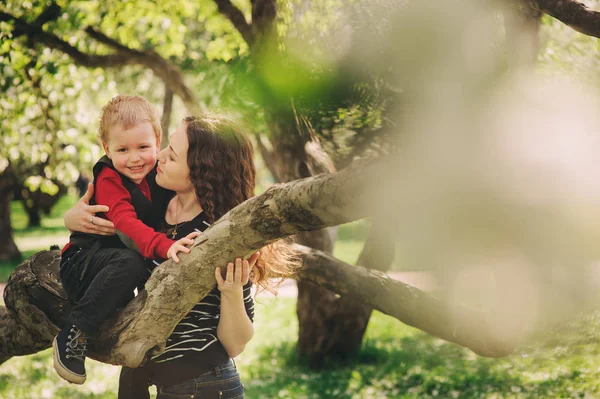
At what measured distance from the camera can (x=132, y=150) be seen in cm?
294

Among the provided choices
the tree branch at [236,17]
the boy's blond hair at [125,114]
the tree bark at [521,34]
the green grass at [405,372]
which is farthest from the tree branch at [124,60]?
the boy's blond hair at [125,114]

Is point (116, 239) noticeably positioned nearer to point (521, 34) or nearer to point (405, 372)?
point (521, 34)

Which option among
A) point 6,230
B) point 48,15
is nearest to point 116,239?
point 48,15

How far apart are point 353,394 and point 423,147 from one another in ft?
14.9

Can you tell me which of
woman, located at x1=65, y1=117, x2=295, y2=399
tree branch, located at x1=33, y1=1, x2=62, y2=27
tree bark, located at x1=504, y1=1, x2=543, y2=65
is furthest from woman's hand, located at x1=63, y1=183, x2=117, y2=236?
tree branch, located at x1=33, y1=1, x2=62, y2=27

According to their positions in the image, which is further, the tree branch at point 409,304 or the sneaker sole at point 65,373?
the tree branch at point 409,304

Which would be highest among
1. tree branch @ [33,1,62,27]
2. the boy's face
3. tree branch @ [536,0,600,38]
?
tree branch @ [536,0,600,38]

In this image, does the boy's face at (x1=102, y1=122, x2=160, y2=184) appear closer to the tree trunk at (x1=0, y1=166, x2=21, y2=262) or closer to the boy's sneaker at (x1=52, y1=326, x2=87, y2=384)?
the boy's sneaker at (x1=52, y1=326, x2=87, y2=384)

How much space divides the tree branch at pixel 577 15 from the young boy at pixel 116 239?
1728mm

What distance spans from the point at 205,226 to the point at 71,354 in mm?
736

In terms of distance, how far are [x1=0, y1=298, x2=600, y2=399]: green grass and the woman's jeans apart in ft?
10.3

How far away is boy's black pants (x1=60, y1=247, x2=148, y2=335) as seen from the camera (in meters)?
2.65

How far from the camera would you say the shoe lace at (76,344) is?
274 cm

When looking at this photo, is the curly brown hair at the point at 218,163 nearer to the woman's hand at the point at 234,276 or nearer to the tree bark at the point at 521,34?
the woman's hand at the point at 234,276
